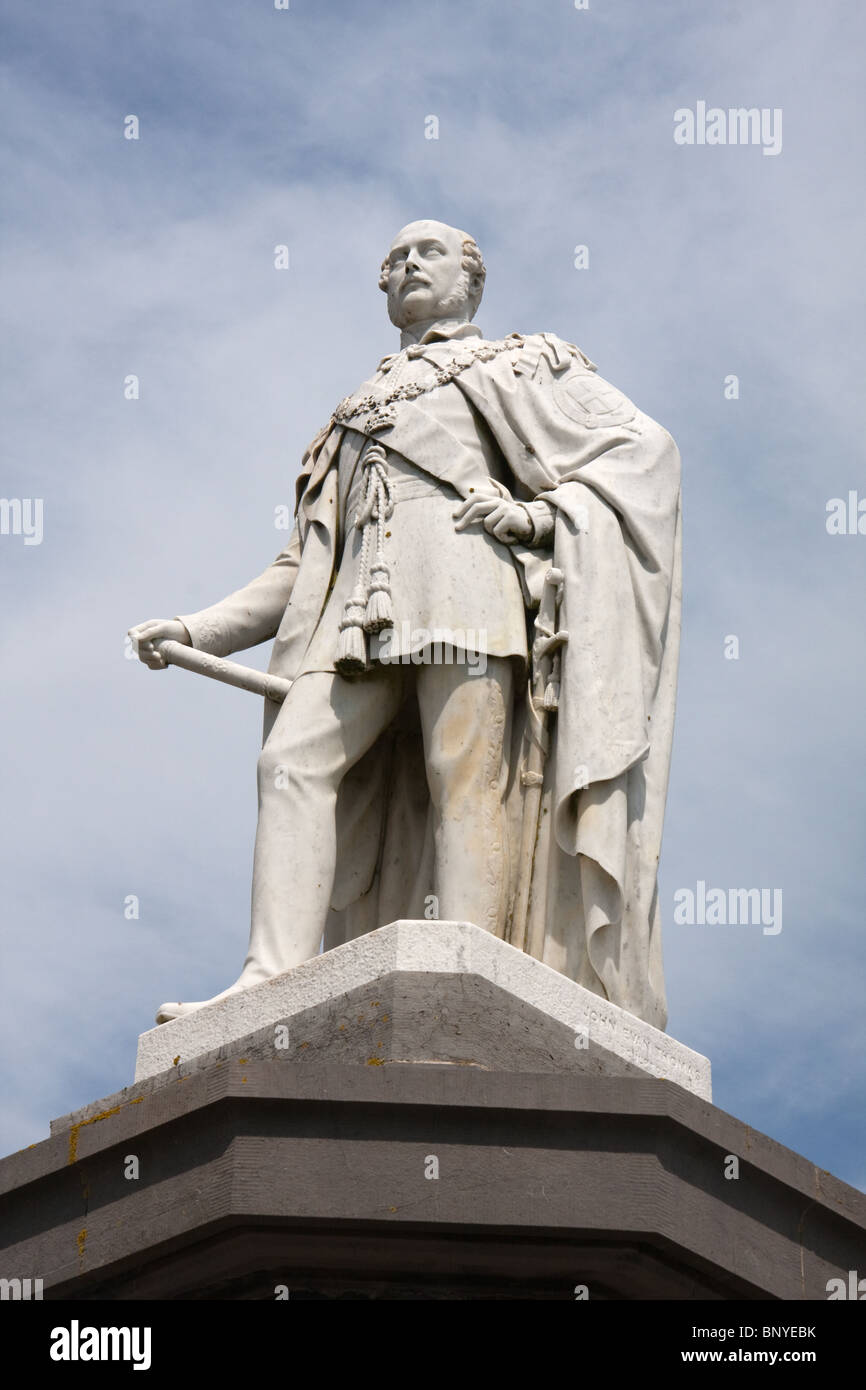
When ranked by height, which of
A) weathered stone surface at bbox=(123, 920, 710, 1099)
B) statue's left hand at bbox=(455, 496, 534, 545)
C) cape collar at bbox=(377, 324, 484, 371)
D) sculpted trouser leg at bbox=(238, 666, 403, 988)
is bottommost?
weathered stone surface at bbox=(123, 920, 710, 1099)

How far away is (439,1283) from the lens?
309 inches

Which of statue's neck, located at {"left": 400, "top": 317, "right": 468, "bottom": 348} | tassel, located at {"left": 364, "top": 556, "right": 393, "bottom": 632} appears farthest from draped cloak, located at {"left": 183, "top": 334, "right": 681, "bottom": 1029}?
tassel, located at {"left": 364, "top": 556, "right": 393, "bottom": 632}

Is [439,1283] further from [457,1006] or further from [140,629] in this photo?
[140,629]

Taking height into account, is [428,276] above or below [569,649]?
above

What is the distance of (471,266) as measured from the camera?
1123 cm

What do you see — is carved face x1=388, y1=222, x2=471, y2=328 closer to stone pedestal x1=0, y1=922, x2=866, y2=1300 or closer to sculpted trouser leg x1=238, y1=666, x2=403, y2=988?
sculpted trouser leg x1=238, y1=666, x2=403, y2=988

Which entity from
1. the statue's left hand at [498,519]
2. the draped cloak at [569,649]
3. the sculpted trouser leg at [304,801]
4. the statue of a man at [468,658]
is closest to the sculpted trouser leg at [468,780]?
the statue of a man at [468,658]

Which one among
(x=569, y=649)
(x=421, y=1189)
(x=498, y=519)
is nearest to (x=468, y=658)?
(x=569, y=649)

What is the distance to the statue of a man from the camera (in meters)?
9.45

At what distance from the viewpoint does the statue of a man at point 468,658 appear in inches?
372

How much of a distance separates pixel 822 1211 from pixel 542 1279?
3.55ft

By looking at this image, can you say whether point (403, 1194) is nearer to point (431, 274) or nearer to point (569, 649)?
point (569, 649)

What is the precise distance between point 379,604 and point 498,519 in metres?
0.66
